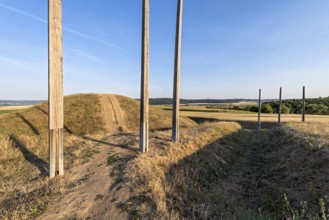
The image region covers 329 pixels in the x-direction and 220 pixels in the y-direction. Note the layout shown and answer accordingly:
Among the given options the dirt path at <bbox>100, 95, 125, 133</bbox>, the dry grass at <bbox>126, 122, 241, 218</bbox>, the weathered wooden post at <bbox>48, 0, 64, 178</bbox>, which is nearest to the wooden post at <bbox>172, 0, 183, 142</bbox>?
the dry grass at <bbox>126, 122, 241, 218</bbox>

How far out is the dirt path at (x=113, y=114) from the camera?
2298cm

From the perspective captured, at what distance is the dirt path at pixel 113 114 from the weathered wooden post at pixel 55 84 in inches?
554

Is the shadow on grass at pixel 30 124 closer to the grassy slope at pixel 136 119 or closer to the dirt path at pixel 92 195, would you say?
the grassy slope at pixel 136 119

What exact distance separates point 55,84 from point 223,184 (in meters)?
6.86

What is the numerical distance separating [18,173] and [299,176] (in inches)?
404

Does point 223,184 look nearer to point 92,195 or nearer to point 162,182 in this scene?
point 162,182

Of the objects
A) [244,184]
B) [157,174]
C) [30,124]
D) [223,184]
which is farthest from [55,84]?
[30,124]

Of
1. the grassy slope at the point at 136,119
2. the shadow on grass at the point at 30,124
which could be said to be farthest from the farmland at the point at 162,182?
the grassy slope at the point at 136,119

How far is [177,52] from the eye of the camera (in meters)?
10.7

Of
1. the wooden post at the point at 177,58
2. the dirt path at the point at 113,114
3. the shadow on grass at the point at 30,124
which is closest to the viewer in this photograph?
the wooden post at the point at 177,58

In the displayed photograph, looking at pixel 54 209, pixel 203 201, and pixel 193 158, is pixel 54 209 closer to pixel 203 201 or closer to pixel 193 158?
pixel 203 201

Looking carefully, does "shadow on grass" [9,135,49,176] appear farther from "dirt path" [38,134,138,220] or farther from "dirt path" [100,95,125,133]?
Answer: "dirt path" [100,95,125,133]

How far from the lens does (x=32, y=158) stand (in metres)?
8.61

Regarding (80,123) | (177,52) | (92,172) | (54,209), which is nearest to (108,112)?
(80,123)
